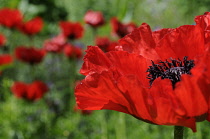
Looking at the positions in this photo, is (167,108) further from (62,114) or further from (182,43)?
(62,114)

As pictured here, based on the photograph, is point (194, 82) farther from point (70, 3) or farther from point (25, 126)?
point (70, 3)

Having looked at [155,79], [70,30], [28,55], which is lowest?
[155,79]

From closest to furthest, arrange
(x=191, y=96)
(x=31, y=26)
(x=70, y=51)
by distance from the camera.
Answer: (x=191, y=96)
(x=70, y=51)
(x=31, y=26)

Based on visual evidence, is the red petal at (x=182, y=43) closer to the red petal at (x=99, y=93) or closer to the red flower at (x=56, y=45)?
the red petal at (x=99, y=93)

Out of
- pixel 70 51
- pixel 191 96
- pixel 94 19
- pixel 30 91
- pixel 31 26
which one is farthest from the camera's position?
pixel 31 26

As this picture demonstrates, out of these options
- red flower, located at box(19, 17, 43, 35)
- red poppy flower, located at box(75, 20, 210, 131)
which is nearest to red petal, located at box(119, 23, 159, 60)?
red poppy flower, located at box(75, 20, 210, 131)

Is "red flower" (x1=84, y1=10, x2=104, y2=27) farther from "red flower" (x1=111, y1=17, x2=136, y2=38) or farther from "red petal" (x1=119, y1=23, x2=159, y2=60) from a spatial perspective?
"red petal" (x1=119, y1=23, x2=159, y2=60)

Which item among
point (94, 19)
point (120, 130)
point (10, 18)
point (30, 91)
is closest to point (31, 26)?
point (10, 18)

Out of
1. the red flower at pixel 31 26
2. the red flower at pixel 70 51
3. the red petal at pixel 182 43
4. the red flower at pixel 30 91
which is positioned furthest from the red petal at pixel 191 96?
the red flower at pixel 31 26
